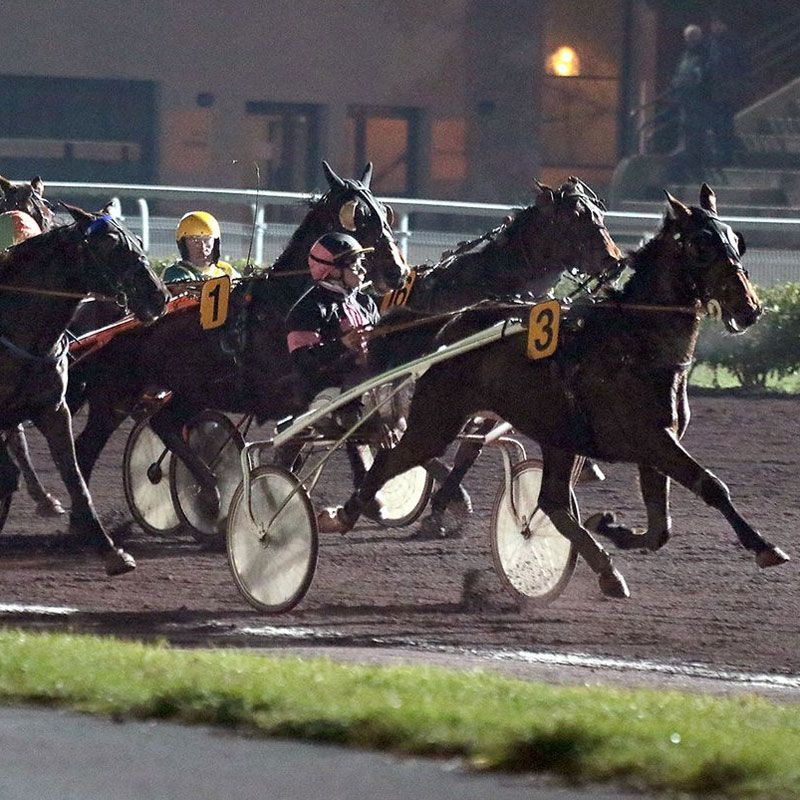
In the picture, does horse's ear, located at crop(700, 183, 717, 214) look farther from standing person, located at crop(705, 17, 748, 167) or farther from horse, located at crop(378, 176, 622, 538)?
standing person, located at crop(705, 17, 748, 167)

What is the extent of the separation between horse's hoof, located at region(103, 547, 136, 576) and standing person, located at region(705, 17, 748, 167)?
18322 millimetres

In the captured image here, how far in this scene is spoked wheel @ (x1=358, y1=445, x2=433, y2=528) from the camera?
10562 millimetres

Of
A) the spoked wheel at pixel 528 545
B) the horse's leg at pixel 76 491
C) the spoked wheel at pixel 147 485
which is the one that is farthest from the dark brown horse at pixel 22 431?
the spoked wheel at pixel 528 545

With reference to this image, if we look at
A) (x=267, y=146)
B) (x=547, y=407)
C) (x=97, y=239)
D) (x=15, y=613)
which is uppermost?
(x=267, y=146)

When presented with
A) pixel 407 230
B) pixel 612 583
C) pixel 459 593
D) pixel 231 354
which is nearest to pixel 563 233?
pixel 231 354

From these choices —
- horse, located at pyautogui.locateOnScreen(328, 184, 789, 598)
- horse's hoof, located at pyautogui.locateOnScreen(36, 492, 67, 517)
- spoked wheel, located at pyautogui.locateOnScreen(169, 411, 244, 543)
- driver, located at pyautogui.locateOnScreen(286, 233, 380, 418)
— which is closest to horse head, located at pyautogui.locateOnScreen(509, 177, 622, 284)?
driver, located at pyautogui.locateOnScreen(286, 233, 380, 418)

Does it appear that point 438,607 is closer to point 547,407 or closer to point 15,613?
point 547,407

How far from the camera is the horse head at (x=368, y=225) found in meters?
Result: 10.0

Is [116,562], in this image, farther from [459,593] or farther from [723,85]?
[723,85]

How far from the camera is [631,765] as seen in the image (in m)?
5.12

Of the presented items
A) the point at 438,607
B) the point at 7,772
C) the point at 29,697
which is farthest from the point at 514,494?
the point at 7,772

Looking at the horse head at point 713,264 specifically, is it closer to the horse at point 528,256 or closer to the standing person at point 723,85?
the horse at point 528,256

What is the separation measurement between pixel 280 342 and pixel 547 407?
2180 millimetres

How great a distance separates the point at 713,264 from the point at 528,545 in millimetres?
1607
